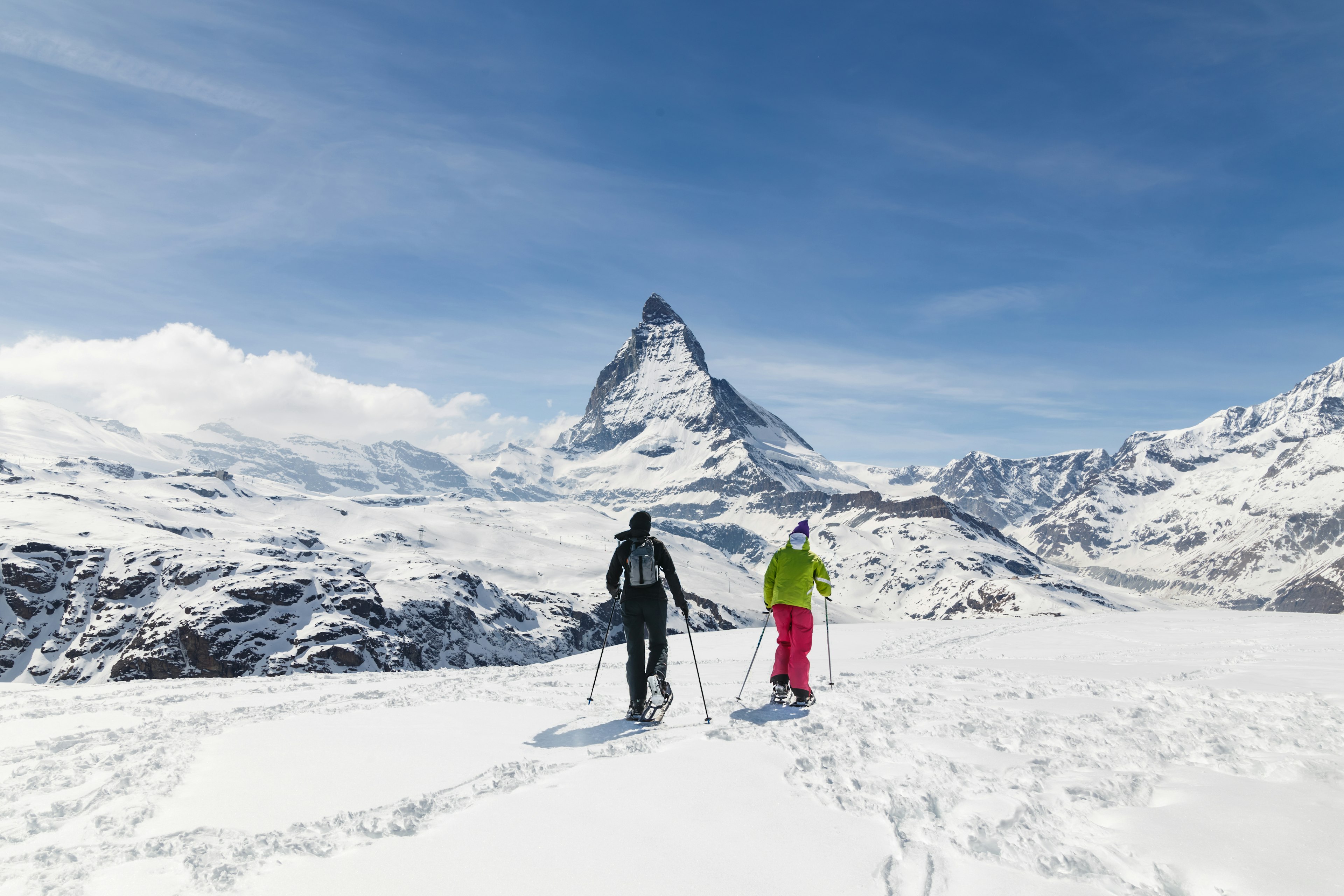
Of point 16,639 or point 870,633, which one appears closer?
point 870,633

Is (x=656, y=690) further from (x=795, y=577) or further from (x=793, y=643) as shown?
(x=795, y=577)

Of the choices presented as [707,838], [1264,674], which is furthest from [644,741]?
[1264,674]

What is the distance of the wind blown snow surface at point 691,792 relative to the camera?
505 centimetres

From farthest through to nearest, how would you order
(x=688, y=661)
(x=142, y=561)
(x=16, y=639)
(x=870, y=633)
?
(x=142, y=561), (x=16, y=639), (x=870, y=633), (x=688, y=661)

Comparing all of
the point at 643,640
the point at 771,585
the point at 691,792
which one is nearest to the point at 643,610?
the point at 643,640

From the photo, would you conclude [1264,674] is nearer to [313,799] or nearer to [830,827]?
[830,827]

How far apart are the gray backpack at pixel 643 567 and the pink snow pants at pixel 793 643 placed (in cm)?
229

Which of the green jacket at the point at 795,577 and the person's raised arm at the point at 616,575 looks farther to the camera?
the green jacket at the point at 795,577

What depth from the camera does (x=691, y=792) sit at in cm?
686

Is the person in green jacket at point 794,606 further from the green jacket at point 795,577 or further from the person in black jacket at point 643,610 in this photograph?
the person in black jacket at point 643,610

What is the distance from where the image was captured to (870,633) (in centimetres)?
2527

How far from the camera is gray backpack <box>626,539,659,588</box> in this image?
11359 mm

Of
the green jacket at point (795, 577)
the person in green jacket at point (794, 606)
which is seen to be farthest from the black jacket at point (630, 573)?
the green jacket at point (795, 577)

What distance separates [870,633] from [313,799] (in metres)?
21.5
